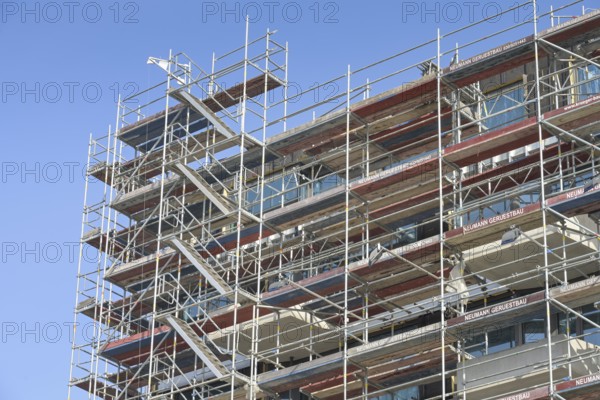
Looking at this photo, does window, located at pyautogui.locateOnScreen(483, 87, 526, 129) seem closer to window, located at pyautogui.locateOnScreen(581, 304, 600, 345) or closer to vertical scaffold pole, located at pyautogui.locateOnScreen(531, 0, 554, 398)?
vertical scaffold pole, located at pyautogui.locateOnScreen(531, 0, 554, 398)

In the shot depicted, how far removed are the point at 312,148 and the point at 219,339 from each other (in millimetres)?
6314

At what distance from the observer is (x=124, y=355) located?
46938 millimetres

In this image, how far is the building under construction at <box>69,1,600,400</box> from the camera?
38.6 meters

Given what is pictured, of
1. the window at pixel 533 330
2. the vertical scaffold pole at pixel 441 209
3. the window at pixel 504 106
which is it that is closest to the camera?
the vertical scaffold pole at pixel 441 209

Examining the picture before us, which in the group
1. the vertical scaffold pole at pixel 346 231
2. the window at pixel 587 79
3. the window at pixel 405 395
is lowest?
the window at pixel 405 395

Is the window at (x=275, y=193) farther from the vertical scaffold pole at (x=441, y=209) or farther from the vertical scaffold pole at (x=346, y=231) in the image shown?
the vertical scaffold pole at (x=441, y=209)

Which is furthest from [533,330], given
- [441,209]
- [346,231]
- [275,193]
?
[275,193]

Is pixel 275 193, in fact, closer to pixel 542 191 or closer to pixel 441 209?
pixel 441 209

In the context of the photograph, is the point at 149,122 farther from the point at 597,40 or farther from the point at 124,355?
the point at 597,40

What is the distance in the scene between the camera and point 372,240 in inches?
1684

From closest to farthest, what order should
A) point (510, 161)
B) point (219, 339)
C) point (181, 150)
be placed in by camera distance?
point (510, 161) → point (219, 339) → point (181, 150)

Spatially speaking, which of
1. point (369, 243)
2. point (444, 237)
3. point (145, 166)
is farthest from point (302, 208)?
point (145, 166)

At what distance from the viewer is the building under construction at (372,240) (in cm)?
3862

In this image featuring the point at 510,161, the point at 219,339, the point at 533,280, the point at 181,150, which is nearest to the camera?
the point at 533,280
